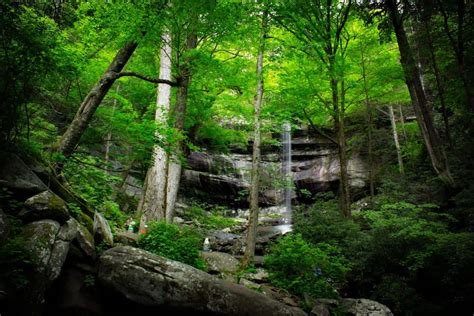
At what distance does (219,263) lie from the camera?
8734mm

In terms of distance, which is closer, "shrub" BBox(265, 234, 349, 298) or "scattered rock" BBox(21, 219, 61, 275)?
"scattered rock" BBox(21, 219, 61, 275)

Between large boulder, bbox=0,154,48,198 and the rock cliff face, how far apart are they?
17.5 m

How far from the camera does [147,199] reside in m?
8.73

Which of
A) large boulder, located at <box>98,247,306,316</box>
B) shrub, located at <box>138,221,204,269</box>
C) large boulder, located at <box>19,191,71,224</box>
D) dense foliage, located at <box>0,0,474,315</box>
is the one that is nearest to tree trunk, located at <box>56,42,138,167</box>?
dense foliage, located at <box>0,0,474,315</box>

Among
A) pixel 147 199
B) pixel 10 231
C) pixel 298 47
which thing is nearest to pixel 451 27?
pixel 298 47

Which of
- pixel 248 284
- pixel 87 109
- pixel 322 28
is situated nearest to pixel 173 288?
pixel 248 284

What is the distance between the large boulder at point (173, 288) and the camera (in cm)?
490

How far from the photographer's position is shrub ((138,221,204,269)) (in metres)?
6.34

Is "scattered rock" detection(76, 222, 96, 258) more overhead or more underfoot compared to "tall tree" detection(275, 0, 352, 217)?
more underfoot

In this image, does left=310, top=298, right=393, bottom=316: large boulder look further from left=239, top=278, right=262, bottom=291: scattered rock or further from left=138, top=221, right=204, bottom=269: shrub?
left=138, top=221, right=204, bottom=269: shrub

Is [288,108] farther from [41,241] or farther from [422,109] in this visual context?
[41,241]

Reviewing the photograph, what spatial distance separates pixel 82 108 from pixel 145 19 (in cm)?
239

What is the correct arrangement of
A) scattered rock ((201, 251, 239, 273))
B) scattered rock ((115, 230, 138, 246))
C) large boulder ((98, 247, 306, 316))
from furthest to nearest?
scattered rock ((201, 251, 239, 273)), scattered rock ((115, 230, 138, 246)), large boulder ((98, 247, 306, 316))

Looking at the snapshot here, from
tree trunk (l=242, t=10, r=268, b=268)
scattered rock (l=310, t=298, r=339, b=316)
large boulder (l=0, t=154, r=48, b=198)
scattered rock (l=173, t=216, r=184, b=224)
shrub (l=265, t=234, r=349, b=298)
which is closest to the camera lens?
large boulder (l=0, t=154, r=48, b=198)
